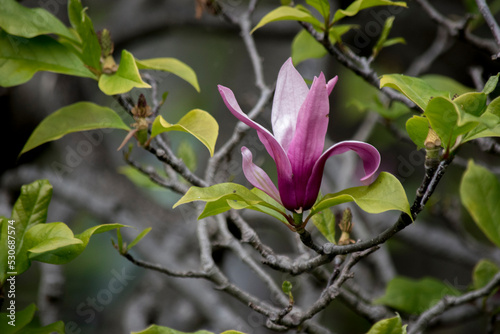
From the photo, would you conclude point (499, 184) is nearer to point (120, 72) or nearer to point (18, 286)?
point (120, 72)

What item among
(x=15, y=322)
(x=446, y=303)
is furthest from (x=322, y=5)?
(x=15, y=322)

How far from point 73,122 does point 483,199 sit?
0.79 meters

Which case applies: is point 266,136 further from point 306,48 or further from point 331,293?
point 306,48

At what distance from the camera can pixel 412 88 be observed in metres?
0.60

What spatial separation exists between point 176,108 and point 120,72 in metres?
1.85

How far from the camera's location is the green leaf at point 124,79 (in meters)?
0.69

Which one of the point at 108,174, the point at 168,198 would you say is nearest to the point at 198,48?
the point at 168,198

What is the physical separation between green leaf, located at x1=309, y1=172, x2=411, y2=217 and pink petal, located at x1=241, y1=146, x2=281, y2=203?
0.08 m

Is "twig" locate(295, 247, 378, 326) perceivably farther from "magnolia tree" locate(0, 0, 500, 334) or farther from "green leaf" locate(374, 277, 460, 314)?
"green leaf" locate(374, 277, 460, 314)

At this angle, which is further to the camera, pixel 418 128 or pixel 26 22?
pixel 26 22

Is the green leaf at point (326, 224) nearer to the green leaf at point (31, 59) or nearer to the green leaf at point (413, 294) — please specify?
the green leaf at point (413, 294)

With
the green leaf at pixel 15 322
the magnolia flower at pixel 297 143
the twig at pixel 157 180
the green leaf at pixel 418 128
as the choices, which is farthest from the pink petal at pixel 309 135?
the green leaf at pixel 15 322

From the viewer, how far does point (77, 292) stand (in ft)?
7.23

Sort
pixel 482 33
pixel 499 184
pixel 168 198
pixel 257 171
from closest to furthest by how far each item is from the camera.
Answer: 1. pixel 257 171
2. pixel 499 184
3. pixel 482 33
4. pixel 168 198
